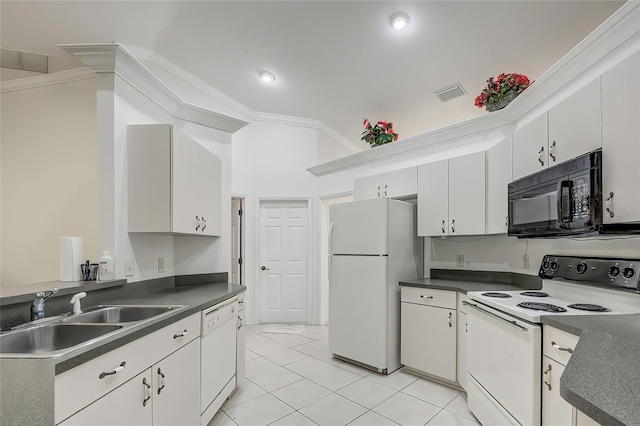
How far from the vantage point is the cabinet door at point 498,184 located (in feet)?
8.32

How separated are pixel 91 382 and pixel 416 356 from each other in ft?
8.50

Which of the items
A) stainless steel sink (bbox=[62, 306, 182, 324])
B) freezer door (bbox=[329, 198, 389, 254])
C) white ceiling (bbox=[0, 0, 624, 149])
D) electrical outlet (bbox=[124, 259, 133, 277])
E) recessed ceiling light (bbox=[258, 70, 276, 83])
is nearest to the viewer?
stainless steel sink (bbox=[62, 306, 182, 324])

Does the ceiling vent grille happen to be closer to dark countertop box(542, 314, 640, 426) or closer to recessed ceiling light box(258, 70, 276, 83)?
recessed ceiling light box(258, 70, 276, 83)

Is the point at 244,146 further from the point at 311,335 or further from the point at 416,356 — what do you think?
the point at 416,356

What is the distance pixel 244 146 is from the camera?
187 inches

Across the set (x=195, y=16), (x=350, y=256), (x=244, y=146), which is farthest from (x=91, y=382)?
(x=244, y=146)

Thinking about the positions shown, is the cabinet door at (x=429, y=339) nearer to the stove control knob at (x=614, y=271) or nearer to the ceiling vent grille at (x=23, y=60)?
the stove control knob at (x=614, y=271)

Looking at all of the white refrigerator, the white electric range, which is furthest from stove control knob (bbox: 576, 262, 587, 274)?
the white refrigerator

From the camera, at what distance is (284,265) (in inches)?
192

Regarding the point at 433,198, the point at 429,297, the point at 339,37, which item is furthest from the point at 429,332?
the point at 339,37

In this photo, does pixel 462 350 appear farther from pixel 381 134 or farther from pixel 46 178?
pixel 46 178

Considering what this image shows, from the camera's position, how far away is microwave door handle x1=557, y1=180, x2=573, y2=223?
1.75 m

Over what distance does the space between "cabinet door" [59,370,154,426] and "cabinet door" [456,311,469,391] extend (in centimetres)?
223

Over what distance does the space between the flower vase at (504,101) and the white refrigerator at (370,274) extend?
1184mm
